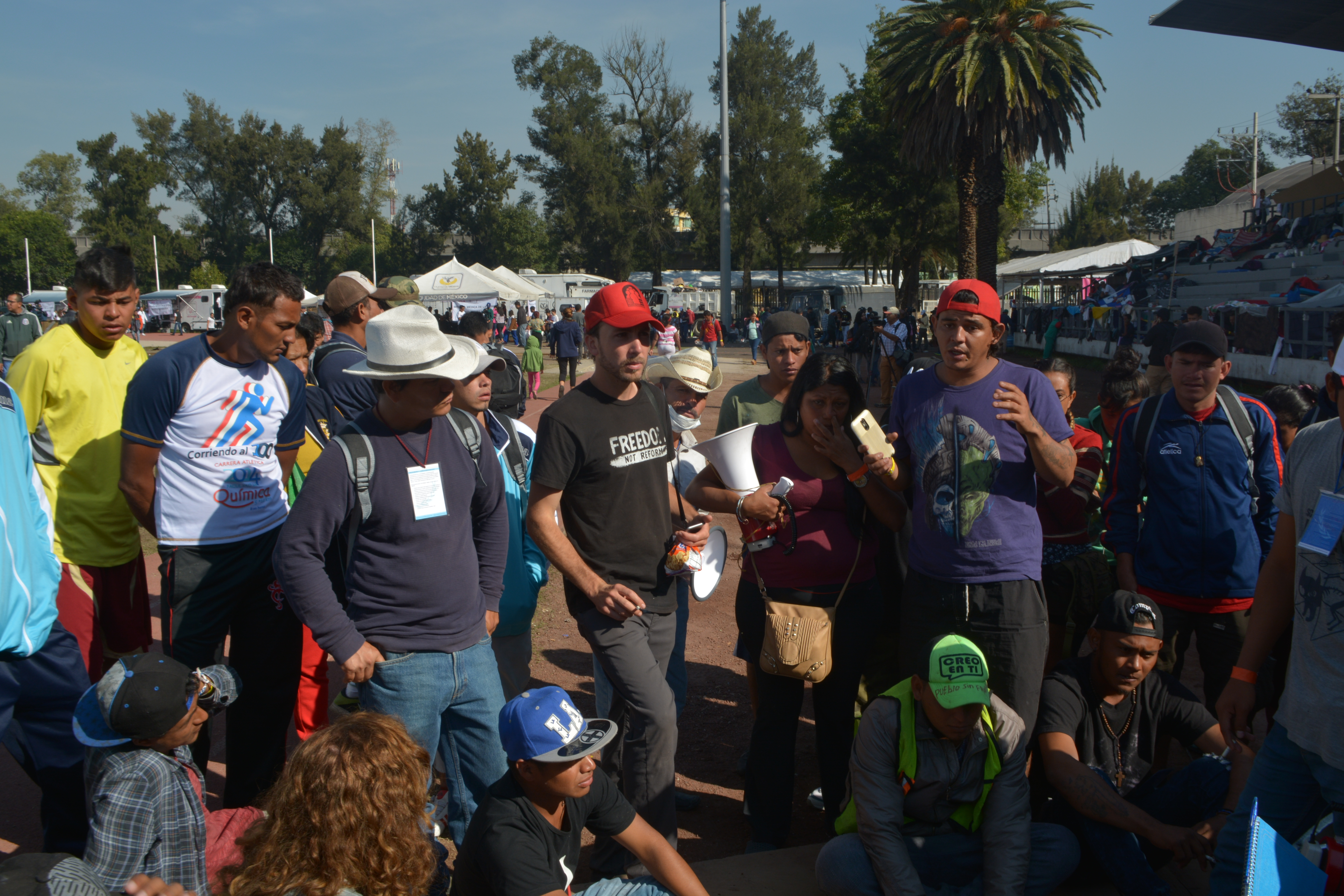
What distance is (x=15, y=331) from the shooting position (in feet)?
44.5

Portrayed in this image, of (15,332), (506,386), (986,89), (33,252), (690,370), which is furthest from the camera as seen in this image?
(33,252)

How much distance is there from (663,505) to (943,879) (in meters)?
1.55

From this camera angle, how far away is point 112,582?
3449 millimetres

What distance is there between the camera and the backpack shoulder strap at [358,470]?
2.60 meters

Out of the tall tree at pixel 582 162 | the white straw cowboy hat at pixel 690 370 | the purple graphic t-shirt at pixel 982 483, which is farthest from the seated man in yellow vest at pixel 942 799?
the tall tree at pixel 582 162

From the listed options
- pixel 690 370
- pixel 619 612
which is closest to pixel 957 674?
pixel 619 612

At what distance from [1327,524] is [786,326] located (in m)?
2.42

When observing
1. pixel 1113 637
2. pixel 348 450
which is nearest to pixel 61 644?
pixel 348 450

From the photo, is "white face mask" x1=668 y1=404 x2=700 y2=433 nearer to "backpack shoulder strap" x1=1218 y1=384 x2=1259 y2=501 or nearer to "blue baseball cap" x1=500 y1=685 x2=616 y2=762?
"blue baseball cap" x1=500 y1=685 x2=616 y2=762

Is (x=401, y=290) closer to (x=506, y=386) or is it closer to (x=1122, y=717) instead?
(x=506, y=386)

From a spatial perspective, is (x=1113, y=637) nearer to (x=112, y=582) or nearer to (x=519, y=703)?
(x=519, y=703)

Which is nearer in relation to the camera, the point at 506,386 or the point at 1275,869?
the point at 1275,869

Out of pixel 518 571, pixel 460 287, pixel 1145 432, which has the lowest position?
pixel 518 571

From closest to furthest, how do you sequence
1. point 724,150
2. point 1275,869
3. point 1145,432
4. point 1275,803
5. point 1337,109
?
point 1275,869
point 1275,803
point 1145,432
point 724,150
point 1337,109
